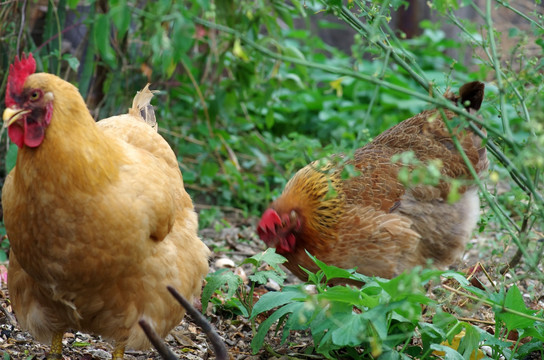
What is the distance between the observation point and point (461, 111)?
6.46 feet

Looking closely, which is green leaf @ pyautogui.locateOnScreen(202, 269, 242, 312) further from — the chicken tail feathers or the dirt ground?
the chicken tail feathers

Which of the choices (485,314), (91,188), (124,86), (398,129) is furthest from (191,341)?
(124,86)

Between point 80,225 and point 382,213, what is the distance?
2.17 metres

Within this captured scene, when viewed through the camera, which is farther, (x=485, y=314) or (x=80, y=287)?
(x=485, y=314)

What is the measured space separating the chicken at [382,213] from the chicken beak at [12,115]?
1874mm

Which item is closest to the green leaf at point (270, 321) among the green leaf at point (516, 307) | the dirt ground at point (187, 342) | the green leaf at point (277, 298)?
the green leaf at point (277, 298)

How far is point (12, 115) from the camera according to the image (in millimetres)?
2449

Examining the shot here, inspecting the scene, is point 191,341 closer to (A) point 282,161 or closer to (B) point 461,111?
(B) point 461,111

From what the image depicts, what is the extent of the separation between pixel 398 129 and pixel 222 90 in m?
1.93

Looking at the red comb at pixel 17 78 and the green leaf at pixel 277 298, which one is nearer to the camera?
the red comb at pixel 17 78

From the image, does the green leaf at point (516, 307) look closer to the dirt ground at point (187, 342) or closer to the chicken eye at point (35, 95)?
the dirt ground at point (187, 342)

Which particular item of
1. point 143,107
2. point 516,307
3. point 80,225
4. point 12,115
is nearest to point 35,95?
point 12,115

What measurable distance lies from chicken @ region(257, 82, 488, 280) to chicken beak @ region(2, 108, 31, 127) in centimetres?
187

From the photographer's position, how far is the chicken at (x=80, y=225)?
2.47 m
